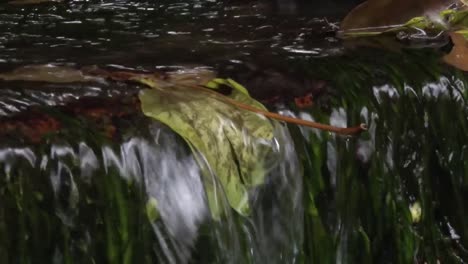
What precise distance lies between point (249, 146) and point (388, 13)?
954 mm

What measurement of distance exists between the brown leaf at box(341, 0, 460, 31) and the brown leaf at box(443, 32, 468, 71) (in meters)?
0.12

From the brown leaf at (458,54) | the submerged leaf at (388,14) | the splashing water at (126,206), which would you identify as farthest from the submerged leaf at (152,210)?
the submerged leaf at (388,14)

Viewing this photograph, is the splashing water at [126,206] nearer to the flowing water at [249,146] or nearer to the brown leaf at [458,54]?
the flowing water at [249,146]

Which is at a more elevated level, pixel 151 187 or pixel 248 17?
pixel 151 187

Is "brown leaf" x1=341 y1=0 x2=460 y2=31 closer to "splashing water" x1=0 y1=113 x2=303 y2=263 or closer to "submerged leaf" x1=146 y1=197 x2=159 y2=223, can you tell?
"splashing water" x1=0 y1=113 x2=303 y2=263

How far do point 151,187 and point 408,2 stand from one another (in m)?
1.17

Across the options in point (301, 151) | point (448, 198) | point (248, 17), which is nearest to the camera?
point (301, 151)

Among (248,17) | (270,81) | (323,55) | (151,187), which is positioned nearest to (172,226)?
(151,187)

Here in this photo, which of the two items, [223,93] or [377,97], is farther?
[377,97]

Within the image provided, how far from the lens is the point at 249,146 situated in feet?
5.25

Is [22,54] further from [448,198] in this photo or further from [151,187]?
[448,198]

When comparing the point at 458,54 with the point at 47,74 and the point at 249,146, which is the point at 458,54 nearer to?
the point at 249,146

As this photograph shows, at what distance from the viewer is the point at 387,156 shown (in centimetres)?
187

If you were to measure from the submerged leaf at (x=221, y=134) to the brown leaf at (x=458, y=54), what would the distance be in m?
0.65
